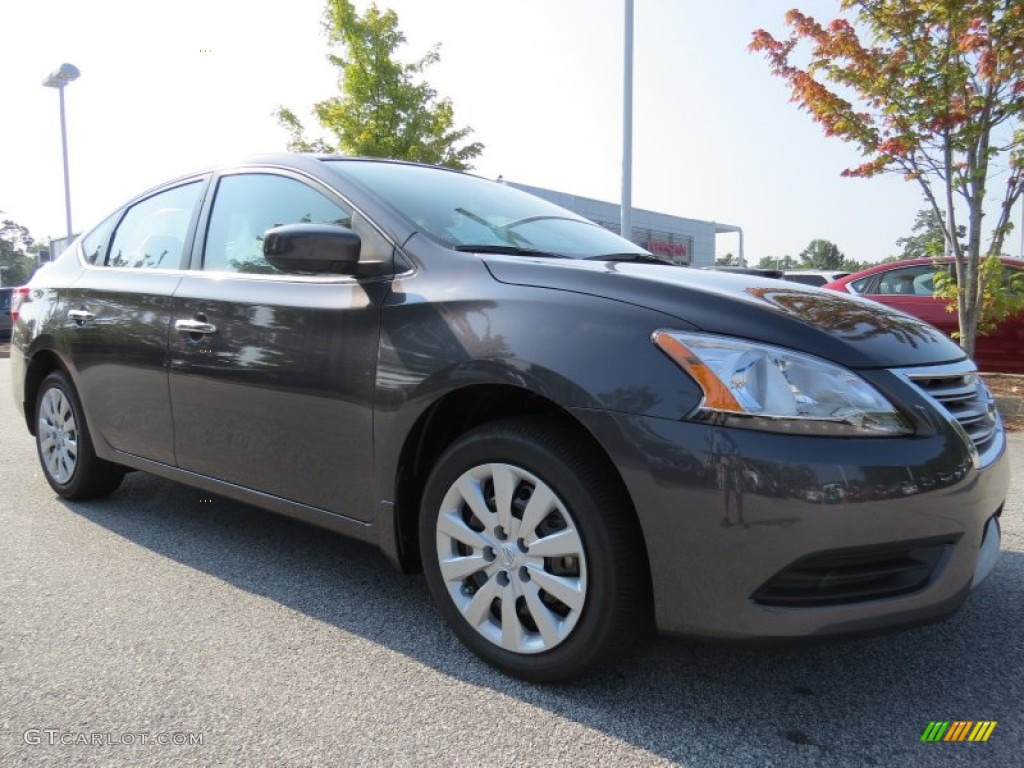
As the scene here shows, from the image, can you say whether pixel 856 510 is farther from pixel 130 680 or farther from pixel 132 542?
pixel 132 542

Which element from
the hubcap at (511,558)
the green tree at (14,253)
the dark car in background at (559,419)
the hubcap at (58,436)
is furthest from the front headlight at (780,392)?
the green tree at (14,253)

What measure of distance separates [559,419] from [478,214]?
111 cm

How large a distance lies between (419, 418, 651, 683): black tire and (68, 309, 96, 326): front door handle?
90.2 inches

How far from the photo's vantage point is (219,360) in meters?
3.04

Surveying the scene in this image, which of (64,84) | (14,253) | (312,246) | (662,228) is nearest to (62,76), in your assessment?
(64,84)

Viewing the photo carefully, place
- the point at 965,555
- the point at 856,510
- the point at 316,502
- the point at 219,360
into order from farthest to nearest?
the point at 219,360 → the point at 316,502 → the point at 965,555 → the point at 856,510

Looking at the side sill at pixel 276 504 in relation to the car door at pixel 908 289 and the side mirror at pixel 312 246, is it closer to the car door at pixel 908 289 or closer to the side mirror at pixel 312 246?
the side mirror at pixel 312 246

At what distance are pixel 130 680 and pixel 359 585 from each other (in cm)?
91

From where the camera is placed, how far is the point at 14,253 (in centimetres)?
8550

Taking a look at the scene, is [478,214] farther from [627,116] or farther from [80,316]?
[627,116]

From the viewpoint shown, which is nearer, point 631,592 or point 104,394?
point 631,592

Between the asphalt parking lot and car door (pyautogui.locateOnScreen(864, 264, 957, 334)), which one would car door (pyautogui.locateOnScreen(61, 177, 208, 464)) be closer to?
the asphalt parking lot

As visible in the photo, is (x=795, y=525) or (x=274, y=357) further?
(x=274, y=357)

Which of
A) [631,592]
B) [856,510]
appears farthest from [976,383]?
[631,592]
